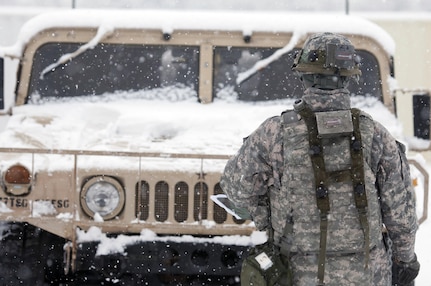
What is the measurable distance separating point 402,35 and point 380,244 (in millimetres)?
11093

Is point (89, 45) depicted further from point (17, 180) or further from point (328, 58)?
point (328, 58)

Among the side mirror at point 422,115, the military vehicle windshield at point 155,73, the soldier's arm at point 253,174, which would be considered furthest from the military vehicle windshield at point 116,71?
the soldier's arm at point 253,174

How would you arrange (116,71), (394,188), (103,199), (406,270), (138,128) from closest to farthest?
(394,188)
(406,270)
(103,199)
(138,128)
(116,71)

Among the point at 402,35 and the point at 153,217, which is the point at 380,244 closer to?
the point at 153,217

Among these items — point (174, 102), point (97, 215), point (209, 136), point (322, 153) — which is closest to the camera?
point (322, 153)

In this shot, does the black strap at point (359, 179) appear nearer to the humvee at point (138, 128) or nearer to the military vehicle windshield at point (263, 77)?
the humvee at point (138, 128)

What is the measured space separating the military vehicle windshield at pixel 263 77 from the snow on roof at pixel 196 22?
0.17m

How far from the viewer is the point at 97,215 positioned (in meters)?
3.80

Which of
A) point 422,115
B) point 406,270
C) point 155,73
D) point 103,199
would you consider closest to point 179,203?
point 103,199

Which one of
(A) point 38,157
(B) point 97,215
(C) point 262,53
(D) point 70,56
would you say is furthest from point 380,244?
(D) point 70,56

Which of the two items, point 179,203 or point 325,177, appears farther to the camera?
point 179,203

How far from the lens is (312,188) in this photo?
245 centimetres

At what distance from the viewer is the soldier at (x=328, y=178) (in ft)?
8.04

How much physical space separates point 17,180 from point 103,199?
0.50 meters
